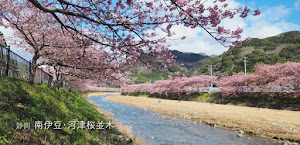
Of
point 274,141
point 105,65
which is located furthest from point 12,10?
point 274,141

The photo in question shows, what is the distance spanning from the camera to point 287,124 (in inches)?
605

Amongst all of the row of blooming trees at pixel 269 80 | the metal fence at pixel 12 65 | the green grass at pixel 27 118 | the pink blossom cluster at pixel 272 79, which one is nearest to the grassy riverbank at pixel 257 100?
the row of blooming trees at pixel 269 80

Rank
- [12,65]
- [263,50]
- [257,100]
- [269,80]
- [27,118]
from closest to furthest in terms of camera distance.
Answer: [27,118], [12,65], [269,80], [257,100], [263,50]

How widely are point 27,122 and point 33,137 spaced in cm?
68

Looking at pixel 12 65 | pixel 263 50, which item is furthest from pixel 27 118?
pixel 263 50

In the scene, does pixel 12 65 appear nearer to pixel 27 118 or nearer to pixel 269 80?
pixel 27 118

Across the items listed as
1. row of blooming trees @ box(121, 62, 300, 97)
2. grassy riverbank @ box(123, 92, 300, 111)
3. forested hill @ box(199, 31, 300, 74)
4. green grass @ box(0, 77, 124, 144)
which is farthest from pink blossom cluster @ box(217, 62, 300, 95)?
forested hill @ box(199, 31, 300, 74)

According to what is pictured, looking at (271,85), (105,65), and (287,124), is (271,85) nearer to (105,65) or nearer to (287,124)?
(287,124)

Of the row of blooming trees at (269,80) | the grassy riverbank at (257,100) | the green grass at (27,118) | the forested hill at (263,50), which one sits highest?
the forested hill at (263,50)

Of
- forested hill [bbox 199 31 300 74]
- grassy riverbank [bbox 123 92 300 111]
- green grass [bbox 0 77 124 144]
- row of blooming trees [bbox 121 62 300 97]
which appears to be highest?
forested hill [bbox 199 31 300 74]

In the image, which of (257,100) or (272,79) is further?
(257,100)

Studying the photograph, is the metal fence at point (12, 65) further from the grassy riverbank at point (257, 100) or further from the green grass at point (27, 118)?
the grassy riverbank at point (257, 100)

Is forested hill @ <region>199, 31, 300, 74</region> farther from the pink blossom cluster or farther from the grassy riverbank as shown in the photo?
the pink blossom cluster

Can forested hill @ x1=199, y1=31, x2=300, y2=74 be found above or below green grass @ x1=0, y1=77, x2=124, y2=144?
above
